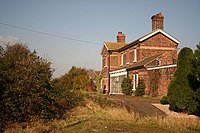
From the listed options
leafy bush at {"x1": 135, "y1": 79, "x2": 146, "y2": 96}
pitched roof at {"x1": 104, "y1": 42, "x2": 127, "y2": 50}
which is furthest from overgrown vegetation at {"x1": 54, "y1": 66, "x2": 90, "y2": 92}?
leafy bush at {"x1": 135, "y1": 79, "x2": 146, "y2": 96}

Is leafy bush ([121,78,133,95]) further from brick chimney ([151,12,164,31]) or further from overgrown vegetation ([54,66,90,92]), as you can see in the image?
brick chimney ([151,12,164,31])

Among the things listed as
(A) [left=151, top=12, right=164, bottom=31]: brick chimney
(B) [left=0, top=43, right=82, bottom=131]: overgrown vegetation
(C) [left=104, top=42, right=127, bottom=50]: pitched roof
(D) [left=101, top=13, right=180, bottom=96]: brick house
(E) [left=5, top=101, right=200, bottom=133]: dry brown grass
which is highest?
(A) [left=151, top=12, right=164, bottom=31]: brick chimney

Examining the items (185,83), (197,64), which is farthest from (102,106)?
(197,64)

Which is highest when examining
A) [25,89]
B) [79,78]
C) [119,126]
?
[79,78]

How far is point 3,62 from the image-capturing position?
1150 cm

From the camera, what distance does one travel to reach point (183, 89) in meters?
14.7

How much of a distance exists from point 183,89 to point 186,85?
350 millimetres

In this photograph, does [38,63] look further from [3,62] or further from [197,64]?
[197,64]

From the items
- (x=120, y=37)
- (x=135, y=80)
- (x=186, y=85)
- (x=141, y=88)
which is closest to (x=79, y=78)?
(x=135, y=80)

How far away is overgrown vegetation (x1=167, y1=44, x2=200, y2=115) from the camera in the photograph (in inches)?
537

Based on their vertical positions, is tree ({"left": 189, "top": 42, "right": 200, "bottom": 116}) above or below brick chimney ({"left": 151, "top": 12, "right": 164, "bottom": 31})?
below

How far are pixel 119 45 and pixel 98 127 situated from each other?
3450 centimetres

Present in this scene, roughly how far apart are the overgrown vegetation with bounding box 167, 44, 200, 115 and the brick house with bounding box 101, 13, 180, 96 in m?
8.45

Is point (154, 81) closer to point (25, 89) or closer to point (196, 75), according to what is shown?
point (196, 75)
